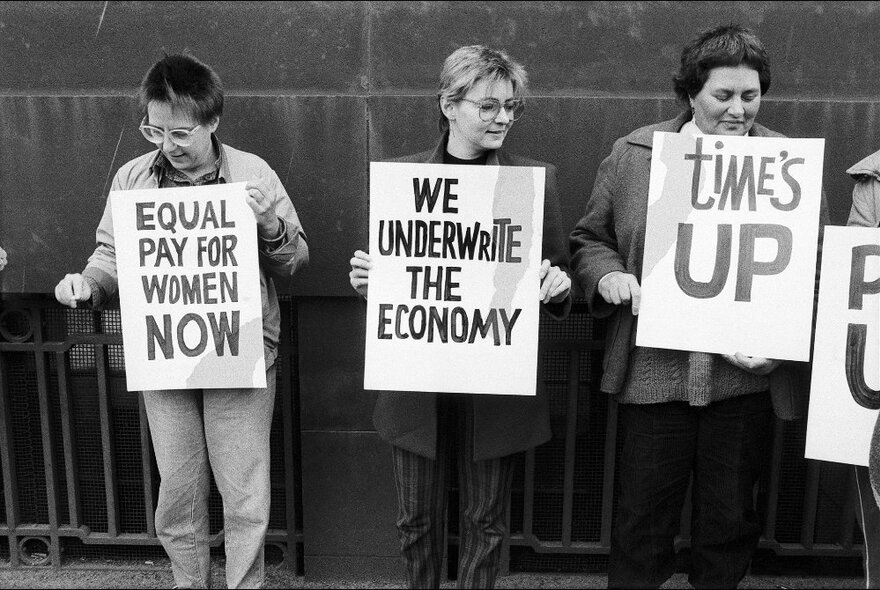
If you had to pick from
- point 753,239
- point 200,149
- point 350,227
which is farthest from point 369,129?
point 753,239

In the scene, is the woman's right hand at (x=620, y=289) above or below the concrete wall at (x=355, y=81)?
below

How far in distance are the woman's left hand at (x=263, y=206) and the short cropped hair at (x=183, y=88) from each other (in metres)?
0.28

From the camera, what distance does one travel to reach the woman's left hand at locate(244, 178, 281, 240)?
110 inches

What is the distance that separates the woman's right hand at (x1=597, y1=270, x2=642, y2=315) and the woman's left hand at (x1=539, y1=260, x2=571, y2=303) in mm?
129

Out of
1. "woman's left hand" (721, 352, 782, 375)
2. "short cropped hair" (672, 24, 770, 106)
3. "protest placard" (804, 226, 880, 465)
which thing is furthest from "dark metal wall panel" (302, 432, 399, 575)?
"short cropped hair" (672, 24, 770, 106)

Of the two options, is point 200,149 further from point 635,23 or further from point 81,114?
point 635,23

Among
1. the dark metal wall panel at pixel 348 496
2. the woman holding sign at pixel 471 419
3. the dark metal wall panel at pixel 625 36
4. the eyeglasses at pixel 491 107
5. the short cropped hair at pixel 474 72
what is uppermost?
the dark metal wall panel at pixel 625 36

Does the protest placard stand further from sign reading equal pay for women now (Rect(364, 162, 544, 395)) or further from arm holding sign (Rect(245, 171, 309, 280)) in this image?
arm holding sign (Rect(245, 171, 309, 280))

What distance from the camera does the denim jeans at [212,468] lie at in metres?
2.98

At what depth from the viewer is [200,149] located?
2873 millimetres

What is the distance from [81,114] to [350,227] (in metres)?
1.15

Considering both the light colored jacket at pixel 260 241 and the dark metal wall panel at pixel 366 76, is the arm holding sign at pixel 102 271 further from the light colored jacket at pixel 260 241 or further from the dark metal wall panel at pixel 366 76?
the dark metal wall panel at pixel 366 76

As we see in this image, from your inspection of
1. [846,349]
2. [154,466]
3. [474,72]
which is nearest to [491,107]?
[474,72]

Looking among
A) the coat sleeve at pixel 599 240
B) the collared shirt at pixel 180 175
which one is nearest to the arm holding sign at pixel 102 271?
the collared shirt at pixel 180 175
